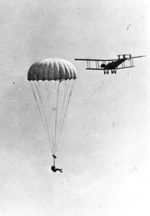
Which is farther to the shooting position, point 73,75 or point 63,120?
point 63,120

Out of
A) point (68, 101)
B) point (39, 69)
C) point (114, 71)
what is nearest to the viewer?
point (39, 69)

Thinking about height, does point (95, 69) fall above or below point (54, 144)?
above

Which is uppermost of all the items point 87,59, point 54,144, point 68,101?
point 87,59

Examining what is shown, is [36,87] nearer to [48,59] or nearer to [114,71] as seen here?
[48,59]

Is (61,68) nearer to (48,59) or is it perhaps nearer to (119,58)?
(48,59)

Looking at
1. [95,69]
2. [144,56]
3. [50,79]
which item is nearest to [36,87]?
[50,79]

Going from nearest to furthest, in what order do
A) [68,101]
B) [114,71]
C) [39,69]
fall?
[39,69]
[114,71]
[68,101]
